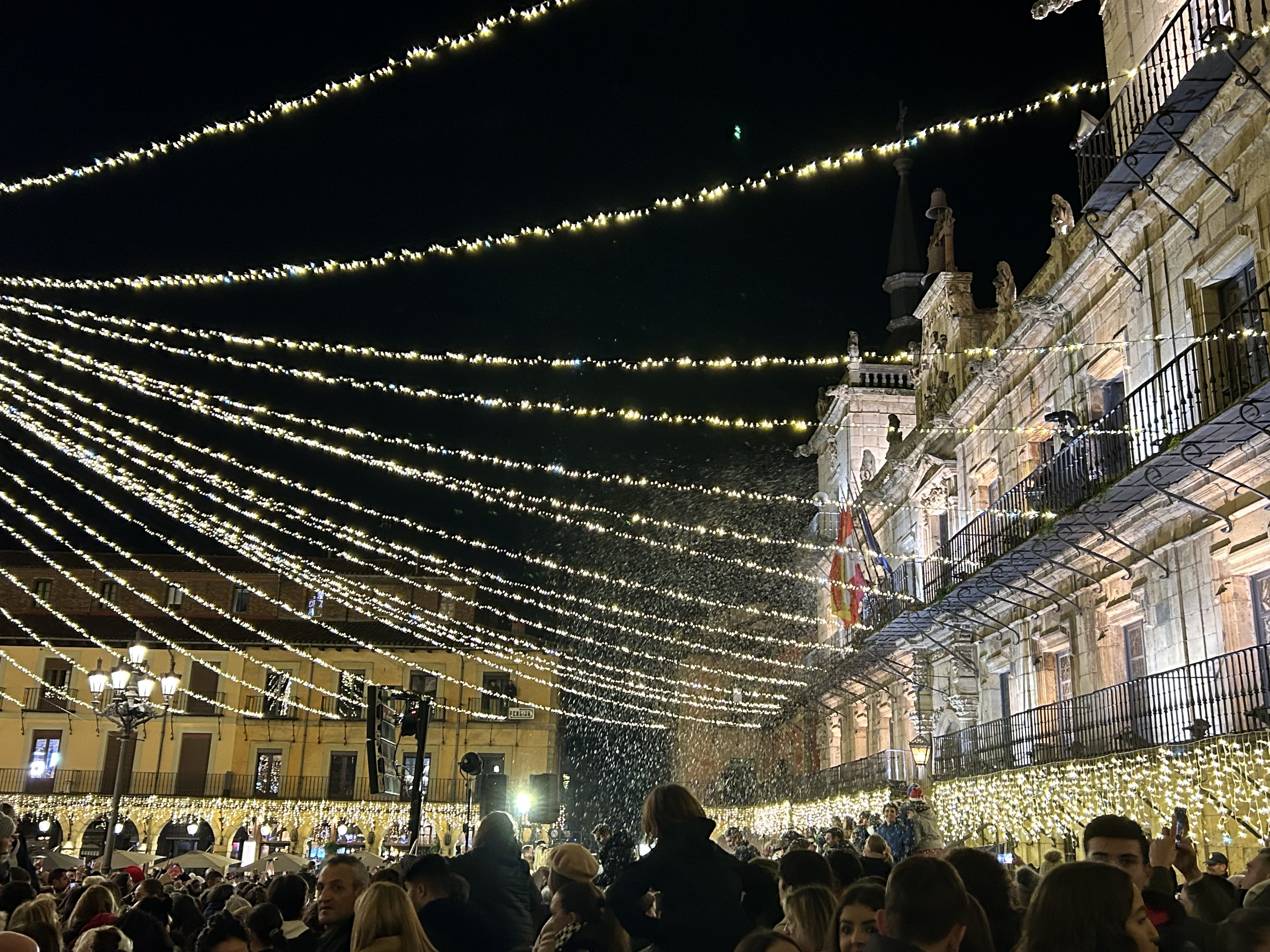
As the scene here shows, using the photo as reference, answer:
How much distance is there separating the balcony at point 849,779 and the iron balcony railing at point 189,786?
12078 mm

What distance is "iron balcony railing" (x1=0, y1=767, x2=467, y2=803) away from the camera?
41812mm

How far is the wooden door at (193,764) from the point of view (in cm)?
4225

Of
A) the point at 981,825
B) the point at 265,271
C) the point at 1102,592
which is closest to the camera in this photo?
the point at 265,271

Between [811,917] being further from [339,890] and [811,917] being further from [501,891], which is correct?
[339,890]

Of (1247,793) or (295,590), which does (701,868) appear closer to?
(1247,793)

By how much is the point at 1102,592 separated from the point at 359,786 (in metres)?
32.1

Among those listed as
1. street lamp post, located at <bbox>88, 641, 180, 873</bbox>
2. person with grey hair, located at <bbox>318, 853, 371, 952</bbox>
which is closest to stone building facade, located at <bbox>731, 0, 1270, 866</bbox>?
person with grey hair, located at <bbox>318, 853, 371, 952</bbox>

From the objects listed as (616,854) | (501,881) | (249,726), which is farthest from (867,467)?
(249,726)

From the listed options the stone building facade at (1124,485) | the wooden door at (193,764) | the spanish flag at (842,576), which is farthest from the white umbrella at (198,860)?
the wooden door at (193,764)

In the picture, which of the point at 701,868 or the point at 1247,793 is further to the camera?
the point at 1247,793

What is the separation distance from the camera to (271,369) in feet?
40.9

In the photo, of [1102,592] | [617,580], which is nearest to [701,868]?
[1102,592]

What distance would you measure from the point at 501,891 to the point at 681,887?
118cm

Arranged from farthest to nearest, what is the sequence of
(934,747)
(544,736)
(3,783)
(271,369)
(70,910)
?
1. (544,736)
2. (3,783)
3. (934,747)
4. (271,369)
5. (70,910)
